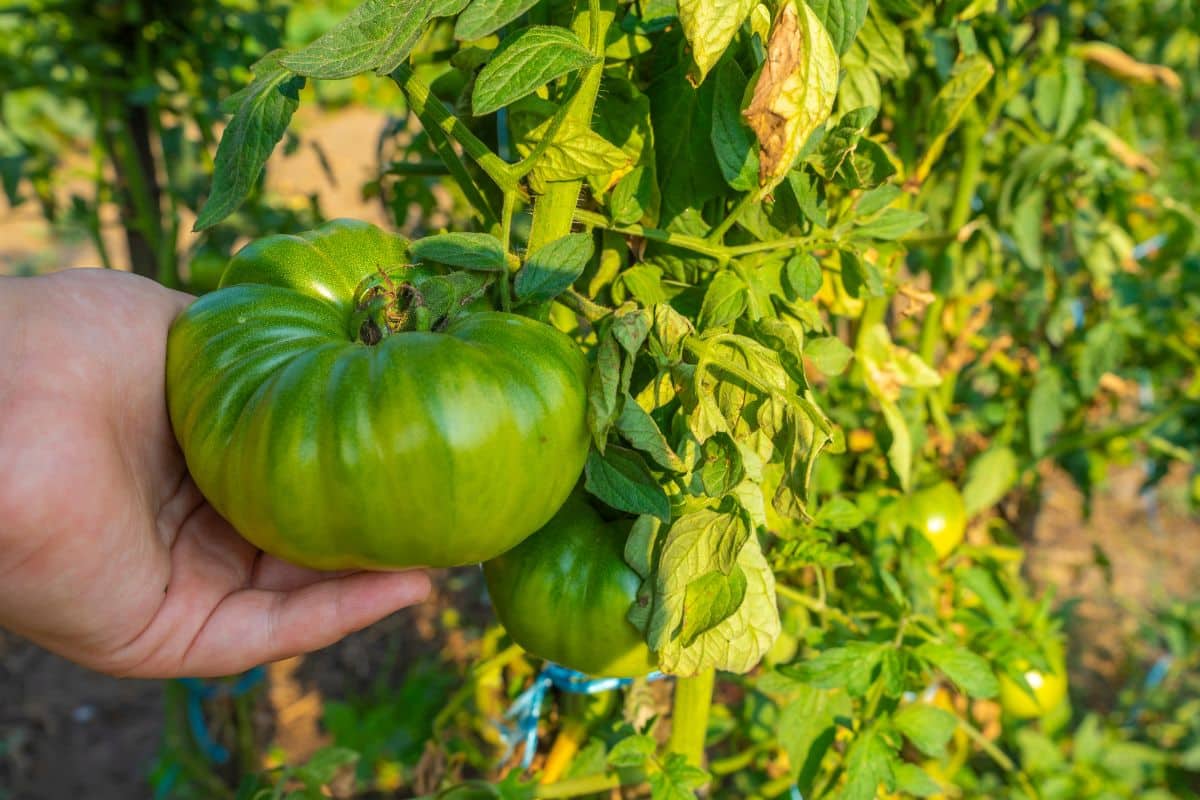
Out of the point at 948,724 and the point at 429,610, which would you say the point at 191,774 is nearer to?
the point at 429,610

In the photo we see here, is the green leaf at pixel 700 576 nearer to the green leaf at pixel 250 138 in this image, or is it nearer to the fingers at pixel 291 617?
the fingers at pixel 291 617

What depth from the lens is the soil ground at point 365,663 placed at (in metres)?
2.63

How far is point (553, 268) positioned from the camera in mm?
781

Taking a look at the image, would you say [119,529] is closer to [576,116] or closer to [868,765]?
[576,116]

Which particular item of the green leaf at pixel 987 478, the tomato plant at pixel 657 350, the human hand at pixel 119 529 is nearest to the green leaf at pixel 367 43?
the tomato plant at pixel 657 350

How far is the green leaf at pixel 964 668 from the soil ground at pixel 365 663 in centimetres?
140

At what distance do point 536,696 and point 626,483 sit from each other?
1.63 feet

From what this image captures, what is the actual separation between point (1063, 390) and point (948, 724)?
81 centimetres

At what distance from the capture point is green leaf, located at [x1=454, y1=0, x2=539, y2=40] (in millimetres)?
612

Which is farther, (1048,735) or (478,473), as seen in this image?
(1048,735)

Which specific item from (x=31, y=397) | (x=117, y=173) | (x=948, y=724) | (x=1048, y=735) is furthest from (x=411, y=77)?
(x=1048, y=735)

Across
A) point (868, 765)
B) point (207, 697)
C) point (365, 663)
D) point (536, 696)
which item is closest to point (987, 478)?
point (868, 765)

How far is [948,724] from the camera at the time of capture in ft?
3.69

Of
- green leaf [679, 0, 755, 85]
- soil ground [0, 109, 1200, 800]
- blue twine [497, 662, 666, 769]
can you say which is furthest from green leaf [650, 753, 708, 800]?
soil ground [0, 109, 1200, 800]
